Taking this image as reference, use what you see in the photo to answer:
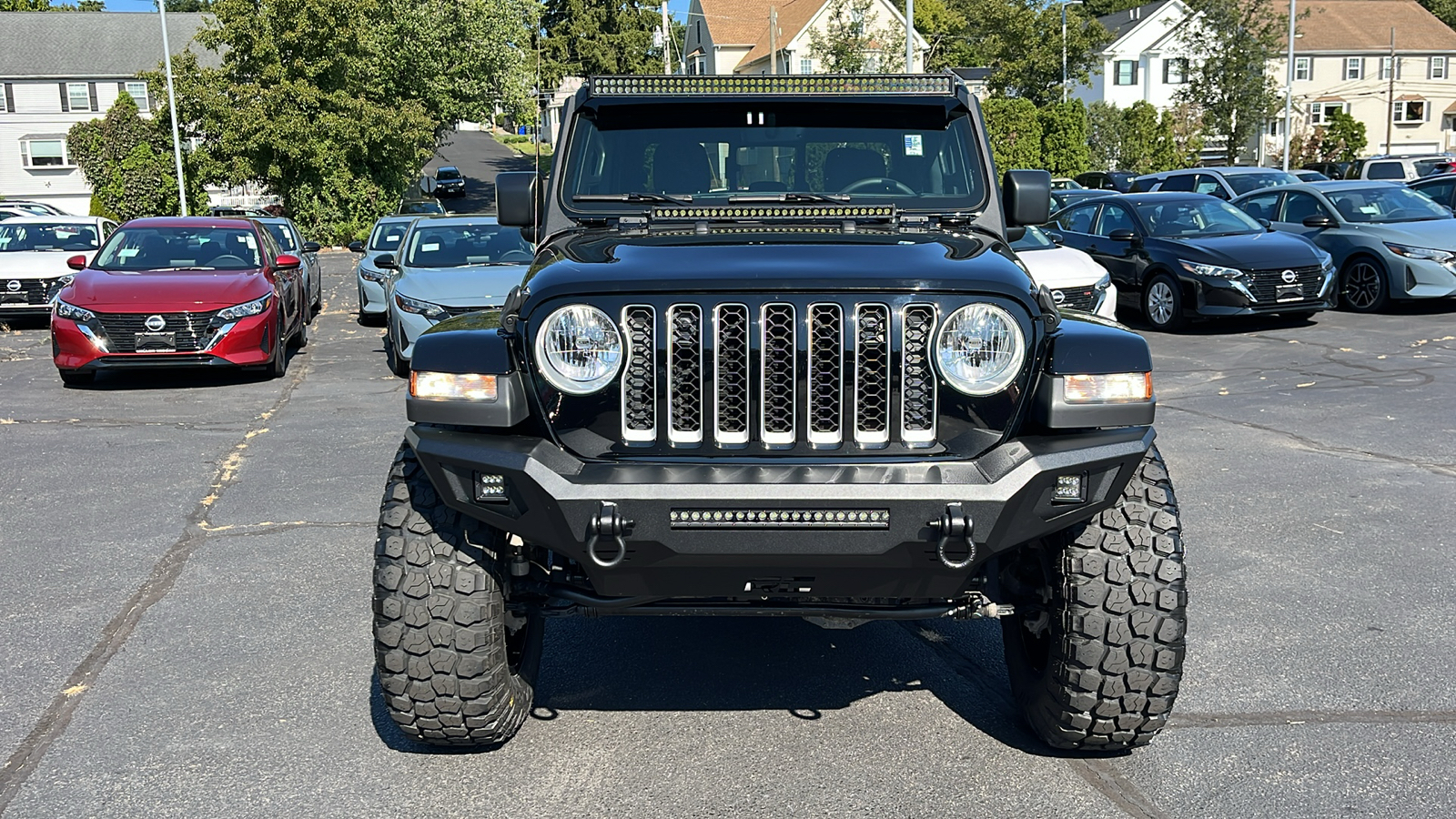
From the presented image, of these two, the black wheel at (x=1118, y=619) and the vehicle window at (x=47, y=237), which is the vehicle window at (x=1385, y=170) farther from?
the black wheel at (x=1118, y=619)

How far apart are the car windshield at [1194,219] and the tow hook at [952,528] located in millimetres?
13029

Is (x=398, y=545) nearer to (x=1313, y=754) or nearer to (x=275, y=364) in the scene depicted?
(x=1313, y=754)

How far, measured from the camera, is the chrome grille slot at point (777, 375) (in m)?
3.54

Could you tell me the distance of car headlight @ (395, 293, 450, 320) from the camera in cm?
1184

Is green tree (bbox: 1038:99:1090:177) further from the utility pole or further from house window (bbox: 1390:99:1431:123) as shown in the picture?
house window (bbox: 1390:99:1431:123)

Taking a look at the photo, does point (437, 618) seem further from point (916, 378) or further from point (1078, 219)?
point (1078, 219)

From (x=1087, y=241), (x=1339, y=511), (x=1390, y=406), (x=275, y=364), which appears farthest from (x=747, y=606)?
(x=1087, y=241)

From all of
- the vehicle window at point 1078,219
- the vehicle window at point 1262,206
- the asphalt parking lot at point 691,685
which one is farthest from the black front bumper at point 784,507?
the vehicle window at point 1262,206

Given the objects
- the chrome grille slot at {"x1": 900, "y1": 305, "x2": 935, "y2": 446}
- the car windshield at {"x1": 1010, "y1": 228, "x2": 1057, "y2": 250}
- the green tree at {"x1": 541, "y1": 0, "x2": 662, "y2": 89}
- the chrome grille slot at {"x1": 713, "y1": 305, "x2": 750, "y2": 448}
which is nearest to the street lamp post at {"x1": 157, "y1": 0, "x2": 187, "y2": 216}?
the car windshield at {"x1": 1010, "y1": 228, "x2": 1057, "y2": 250}

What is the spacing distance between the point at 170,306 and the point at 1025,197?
8982mm

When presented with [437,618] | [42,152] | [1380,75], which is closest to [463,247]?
[437,618]

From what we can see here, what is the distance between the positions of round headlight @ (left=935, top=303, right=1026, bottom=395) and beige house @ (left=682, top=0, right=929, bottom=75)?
173 ft

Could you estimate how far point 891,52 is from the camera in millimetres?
40875

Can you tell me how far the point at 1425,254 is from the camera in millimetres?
15391
